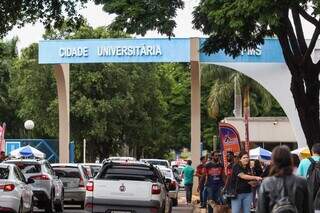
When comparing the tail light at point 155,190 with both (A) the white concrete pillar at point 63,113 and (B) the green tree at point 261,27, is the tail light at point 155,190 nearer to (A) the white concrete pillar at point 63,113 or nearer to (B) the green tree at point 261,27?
(B) the green tree at point 261,27

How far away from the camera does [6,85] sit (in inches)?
2463

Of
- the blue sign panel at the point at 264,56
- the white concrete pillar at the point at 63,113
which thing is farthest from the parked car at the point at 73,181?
the white concrete pillar at the point at 63,113

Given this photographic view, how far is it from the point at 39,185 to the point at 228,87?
30.3 meters

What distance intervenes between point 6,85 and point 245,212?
4967cm

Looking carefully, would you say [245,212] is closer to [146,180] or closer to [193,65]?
[146,180]

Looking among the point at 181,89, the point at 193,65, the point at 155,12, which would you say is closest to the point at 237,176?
the point at 155,12

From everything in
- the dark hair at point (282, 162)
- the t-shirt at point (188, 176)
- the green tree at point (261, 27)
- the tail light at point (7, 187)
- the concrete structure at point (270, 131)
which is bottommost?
the t-shirt at point (188, 176)

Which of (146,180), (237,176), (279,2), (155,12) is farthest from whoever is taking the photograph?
(155,12)

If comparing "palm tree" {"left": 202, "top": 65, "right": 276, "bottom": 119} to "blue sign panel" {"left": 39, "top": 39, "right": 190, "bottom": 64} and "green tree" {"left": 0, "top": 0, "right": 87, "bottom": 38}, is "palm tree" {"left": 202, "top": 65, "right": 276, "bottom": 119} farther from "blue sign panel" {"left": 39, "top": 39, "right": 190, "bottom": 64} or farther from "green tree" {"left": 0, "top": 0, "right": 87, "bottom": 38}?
"green tree" {"left": 0, "top": 0, "right": 87, "bottom": 38}

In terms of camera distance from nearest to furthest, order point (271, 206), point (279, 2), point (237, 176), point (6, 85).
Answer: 1. point (271, 206)
2. point (237, 176)
3. point (279, 2)
4. point (6, 85)

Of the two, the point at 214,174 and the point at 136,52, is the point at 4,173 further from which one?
the point at 136,52

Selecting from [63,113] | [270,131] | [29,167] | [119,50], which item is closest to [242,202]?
[29,167]

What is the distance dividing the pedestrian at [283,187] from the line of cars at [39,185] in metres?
9.92

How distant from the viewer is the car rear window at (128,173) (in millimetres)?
17000
